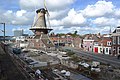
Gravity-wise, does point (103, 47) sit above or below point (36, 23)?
below

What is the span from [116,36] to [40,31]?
4129cm

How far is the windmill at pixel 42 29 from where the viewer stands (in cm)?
8962

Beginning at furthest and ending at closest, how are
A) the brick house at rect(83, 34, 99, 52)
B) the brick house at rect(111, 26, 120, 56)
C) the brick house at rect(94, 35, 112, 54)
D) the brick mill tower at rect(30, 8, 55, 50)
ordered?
1. the brick mill tower at rect(30, 8, 55, 50)
2. the brick house at rect(83, 34, 99, 52)
3. the brick house at rect(94, 35, 112, 54)
4. the brick house at rect(111, 26, 120, 56)

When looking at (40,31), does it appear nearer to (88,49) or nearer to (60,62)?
(88,49)

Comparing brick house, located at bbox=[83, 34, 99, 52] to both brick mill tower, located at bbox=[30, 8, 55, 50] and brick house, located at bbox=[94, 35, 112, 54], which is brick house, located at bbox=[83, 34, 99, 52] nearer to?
brick house, located at bbox=[94, 35, 112, 54]

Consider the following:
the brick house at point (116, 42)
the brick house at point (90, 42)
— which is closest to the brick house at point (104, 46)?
the brick house at point (90, 42)

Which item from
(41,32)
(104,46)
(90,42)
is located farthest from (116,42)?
(41,32)

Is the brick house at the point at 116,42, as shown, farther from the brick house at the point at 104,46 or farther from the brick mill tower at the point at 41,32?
the brick mill tower at the point at 41,32

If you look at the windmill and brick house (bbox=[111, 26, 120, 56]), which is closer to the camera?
brick house (bbox=[111, 26, 120, 56])

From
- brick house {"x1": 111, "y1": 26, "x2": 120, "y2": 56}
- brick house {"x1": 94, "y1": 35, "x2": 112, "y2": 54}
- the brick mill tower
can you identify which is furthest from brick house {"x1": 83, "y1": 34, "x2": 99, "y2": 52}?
brick house {"x1": 111, "y1": 26, "x2": 120, "y2": 56}

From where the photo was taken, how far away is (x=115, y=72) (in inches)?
1523

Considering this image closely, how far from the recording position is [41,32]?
3647 inches

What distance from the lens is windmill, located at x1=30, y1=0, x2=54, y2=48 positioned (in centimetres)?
8962

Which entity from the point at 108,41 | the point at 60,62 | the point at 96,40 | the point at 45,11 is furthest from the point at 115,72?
the point at 45,11
